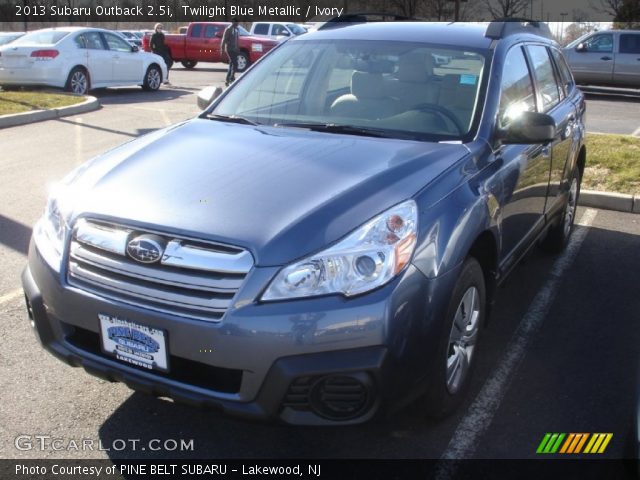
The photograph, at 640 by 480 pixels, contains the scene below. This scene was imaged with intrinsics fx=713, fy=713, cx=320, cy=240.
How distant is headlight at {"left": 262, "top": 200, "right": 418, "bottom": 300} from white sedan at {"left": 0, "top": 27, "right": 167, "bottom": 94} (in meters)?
14.0

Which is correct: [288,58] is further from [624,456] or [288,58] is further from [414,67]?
[624,456]

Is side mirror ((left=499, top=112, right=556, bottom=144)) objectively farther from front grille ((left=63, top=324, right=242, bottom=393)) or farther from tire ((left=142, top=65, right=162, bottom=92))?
tire ((left=142, top=65, right=162, bottom=92))

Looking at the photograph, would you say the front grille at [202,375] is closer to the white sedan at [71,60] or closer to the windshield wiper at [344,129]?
the windshield wiper at [344,129]

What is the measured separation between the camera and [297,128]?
3.96m

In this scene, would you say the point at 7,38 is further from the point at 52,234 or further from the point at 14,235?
the point at 52,234

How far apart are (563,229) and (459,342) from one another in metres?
2.97

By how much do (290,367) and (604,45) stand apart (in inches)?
774

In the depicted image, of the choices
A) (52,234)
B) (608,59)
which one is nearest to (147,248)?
(52,234)

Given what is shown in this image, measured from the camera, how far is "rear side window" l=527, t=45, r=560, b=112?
4863mm

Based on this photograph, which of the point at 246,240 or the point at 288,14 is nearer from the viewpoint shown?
the point at 246,240

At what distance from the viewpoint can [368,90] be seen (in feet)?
13.5

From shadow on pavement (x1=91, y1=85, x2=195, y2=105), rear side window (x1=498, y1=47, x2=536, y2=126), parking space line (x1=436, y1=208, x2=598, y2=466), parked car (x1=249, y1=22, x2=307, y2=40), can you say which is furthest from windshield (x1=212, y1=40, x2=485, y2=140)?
parked car (x1=249, y1=22, x2=307, y2=40)

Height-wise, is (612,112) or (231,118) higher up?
(231,118)

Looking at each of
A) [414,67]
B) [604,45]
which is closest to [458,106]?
[414,67]
